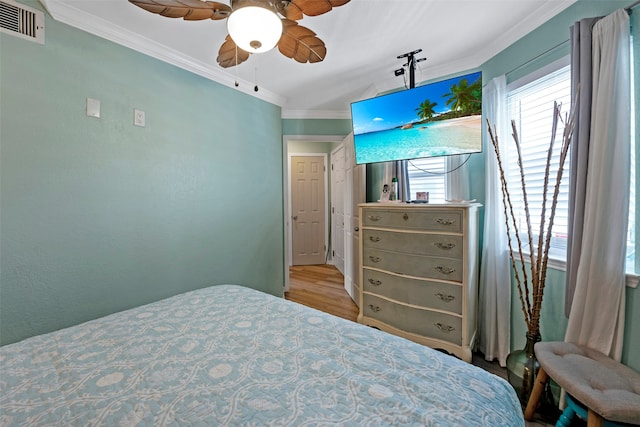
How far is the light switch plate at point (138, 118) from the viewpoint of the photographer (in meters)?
2.12

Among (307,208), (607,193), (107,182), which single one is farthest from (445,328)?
(307,208)

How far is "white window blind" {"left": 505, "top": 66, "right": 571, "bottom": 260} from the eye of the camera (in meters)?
1.76

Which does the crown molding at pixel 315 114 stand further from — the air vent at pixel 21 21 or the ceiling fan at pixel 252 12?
the air vent at pixel 21 21

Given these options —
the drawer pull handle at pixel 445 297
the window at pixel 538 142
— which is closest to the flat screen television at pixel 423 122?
the window at pixel 538 142

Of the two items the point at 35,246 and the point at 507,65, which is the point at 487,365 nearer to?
the point at 507,65

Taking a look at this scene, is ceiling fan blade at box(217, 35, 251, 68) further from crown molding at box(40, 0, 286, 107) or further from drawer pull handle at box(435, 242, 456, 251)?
drawer pull handle at box(435, 242, 456, 251)

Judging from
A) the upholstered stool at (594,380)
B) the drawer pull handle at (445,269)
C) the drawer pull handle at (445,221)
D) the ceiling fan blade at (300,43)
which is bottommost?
the upholstered stool at (594,380)

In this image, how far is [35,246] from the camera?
1679 mm

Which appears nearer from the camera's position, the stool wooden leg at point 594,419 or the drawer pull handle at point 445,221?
the stool wooden leg at point 594,419

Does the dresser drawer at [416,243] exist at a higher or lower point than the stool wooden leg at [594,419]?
higher

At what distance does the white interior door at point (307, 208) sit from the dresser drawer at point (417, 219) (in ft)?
9.70

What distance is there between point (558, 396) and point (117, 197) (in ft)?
10.4

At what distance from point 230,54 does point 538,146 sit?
83.2 inches

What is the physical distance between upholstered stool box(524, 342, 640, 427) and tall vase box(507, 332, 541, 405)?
0.18 meters
